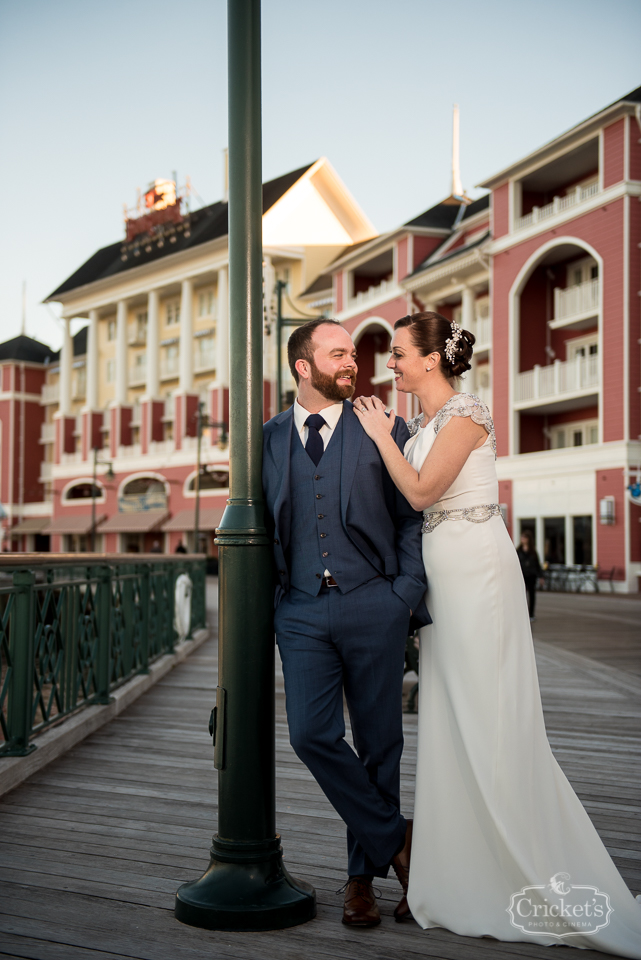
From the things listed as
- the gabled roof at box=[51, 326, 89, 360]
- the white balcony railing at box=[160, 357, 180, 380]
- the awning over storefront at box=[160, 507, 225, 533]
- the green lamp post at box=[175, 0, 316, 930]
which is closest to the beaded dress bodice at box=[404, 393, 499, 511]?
the green lamp post at box=[175, 0, 316, 930]

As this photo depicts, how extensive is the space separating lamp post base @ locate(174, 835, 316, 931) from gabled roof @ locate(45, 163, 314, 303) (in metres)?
46.5

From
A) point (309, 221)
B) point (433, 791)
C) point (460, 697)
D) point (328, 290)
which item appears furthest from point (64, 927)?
point (309, 221)

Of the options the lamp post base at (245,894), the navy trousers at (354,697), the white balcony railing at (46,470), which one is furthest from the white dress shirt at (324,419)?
the white balcony railing at (46,470)

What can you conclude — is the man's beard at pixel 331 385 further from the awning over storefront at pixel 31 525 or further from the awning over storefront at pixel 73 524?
the awning over storefront at pixel 31 525

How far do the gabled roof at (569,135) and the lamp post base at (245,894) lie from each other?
90.1 ft

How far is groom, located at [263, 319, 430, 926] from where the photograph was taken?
2.88 meters

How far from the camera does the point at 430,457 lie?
3.02m

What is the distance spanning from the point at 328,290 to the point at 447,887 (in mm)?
44755

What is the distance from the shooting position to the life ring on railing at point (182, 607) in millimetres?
11115

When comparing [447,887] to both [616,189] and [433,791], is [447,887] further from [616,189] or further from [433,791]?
[616,189]

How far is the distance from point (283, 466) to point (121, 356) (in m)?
55.1

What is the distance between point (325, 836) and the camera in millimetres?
3879

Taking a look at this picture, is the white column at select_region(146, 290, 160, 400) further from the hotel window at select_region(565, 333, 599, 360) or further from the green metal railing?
the green metal railing

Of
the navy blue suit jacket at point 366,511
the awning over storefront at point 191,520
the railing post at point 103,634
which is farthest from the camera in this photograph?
the awning over storefront at point 191,520
